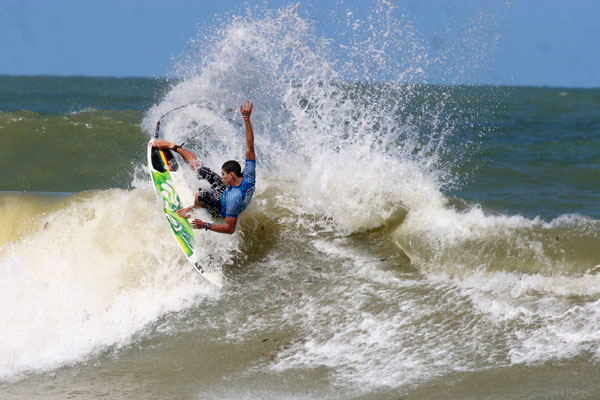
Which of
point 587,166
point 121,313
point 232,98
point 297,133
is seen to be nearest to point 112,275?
point 121,313

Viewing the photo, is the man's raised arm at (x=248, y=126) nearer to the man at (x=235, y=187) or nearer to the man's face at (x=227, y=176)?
the man at (x=235, y=187)

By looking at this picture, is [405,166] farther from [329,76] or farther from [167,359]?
[167,359]

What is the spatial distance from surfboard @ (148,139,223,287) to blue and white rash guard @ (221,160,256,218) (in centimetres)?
60

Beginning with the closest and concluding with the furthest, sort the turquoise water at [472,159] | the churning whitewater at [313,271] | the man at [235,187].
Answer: the churning whitewater at [313,271] < the man at [235,187] < the turquoise water at [472,159]

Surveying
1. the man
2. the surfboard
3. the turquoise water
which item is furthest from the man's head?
the turquoise water

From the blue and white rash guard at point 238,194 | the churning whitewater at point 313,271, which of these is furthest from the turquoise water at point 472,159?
the blue and white rash guard at point 238,194

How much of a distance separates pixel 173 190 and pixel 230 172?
44.9 inches

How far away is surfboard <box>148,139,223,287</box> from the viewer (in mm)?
6598

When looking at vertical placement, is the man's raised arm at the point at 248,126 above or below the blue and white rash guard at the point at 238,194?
above

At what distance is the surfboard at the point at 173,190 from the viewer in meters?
6.60

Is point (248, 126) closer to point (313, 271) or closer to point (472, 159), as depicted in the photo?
point (313, 271)

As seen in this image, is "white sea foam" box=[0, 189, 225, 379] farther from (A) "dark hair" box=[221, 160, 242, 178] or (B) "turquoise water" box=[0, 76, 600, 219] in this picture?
(B) "turquoise water" box=[0, 76, 600, 219]

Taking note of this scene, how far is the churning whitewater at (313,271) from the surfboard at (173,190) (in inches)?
7.8

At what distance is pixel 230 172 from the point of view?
239 inches
